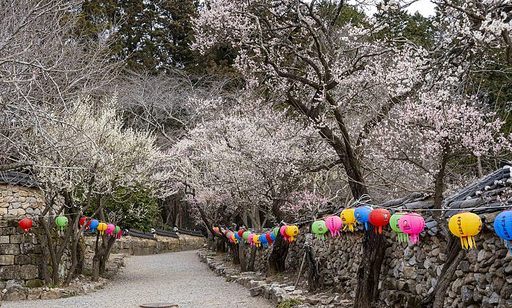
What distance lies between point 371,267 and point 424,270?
3.12 feet

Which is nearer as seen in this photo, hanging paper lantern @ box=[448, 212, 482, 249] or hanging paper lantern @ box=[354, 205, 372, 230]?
hanging paper lantern @ box=[448, 212, 482, 249]

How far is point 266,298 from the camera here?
444 inches

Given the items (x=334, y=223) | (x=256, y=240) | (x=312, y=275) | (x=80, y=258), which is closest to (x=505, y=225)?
(x=334, y=223)

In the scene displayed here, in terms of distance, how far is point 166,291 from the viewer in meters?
13.5

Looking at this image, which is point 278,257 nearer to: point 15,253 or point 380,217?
point 15,253

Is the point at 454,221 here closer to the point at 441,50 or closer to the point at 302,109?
the point at 441,50

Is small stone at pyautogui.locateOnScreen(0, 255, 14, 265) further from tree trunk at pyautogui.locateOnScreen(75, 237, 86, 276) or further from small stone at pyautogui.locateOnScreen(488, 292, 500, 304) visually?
small stone at pyautogui.locateOnScreen(488, 292, 500, 304)

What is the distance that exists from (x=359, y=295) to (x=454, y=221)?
3133 mm

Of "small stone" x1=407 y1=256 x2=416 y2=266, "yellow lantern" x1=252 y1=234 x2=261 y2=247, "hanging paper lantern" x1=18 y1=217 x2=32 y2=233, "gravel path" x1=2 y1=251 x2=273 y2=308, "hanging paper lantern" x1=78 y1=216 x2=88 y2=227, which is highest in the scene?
"hanging paper lantern" x1=78 y1=216 x2=88 y2=227

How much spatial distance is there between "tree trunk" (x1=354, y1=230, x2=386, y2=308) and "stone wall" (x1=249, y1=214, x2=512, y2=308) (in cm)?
21

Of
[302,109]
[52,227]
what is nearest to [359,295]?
[302,109]

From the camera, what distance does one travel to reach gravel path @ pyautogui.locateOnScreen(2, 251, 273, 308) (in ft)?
37.2

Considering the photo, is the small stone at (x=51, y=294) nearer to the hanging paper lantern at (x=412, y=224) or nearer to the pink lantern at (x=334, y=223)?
the pink lantern at (x=334, y=223)

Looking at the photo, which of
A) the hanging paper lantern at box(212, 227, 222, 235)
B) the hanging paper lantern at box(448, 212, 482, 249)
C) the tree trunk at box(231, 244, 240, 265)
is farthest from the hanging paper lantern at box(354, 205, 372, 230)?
the hanging paper lantern at box(212, 227, 222, 235)
